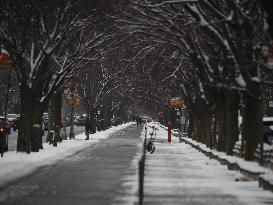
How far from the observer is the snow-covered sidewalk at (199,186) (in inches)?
598

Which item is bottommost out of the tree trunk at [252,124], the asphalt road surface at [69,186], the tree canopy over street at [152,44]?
the asphalt road surface at [69,186]

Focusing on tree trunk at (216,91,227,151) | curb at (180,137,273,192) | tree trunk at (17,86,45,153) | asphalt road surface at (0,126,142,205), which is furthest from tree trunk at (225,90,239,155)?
tree trunk at (17,86,45,153)

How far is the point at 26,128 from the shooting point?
106ft

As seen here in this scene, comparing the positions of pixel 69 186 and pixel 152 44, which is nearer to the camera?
pixel 69 186

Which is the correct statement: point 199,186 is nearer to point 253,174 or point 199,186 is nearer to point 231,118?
point 253,174

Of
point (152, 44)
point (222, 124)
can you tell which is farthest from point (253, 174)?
point (152, 44)

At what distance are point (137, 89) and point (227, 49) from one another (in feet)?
218

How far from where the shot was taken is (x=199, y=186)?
1830 centimetres

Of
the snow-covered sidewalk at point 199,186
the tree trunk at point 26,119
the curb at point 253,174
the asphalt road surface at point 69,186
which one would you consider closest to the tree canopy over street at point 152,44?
the tree trunk at point 26,119

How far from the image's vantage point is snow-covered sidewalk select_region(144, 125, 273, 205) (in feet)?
49.8

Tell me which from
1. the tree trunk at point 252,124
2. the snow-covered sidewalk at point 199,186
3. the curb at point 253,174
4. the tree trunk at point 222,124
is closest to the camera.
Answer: the snow-covered sidewalk at point 199,186

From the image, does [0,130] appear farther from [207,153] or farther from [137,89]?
[137,89]

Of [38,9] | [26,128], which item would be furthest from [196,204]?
[26,128]

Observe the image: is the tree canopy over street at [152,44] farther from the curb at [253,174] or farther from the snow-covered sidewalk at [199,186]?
the snow-covered sidewalk at [199,186]
